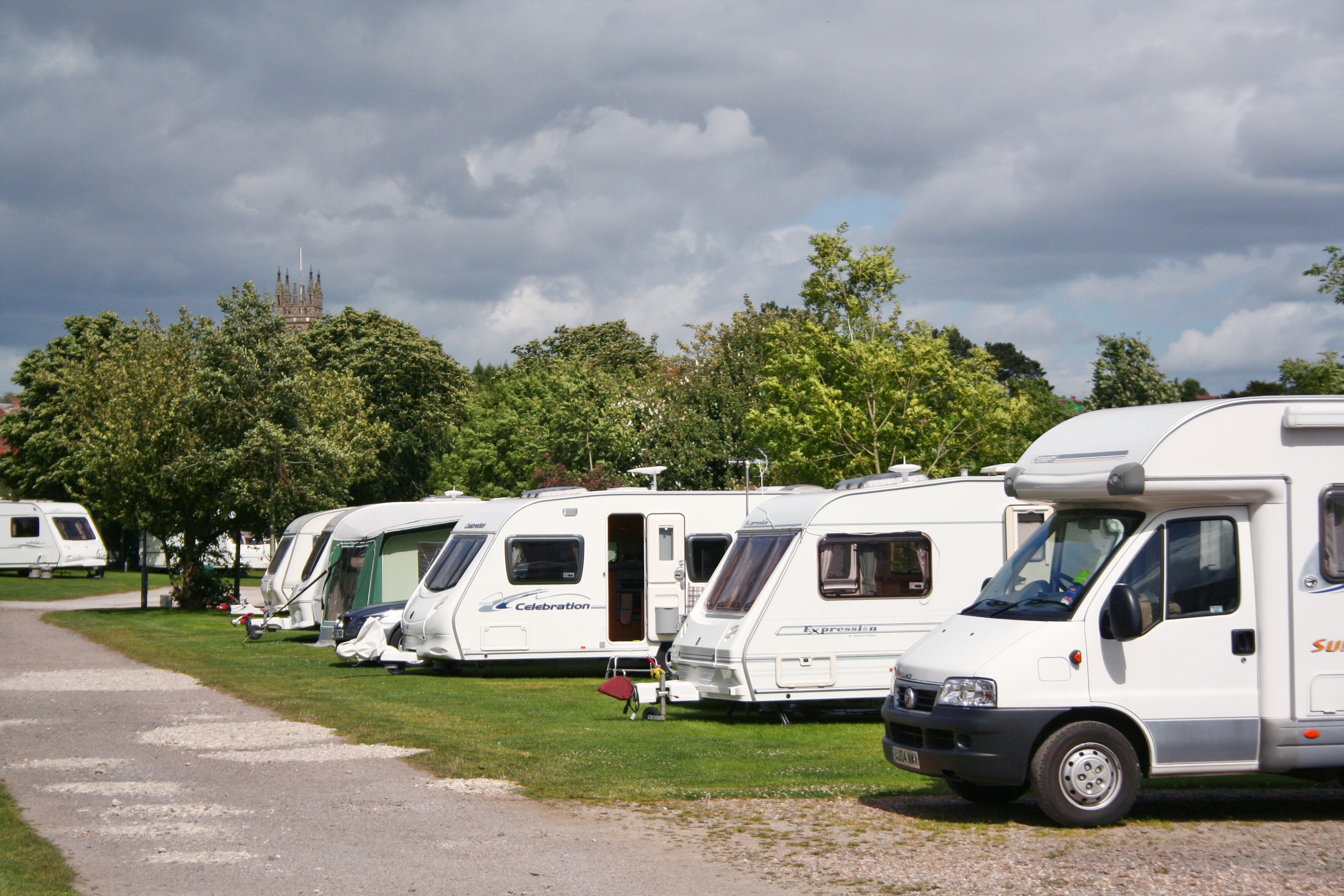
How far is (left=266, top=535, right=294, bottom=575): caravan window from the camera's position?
27891mm

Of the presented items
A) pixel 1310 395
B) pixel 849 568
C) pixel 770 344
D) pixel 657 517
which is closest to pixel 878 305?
pixel 770 344

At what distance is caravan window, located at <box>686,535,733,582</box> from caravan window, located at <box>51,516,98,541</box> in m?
37.7

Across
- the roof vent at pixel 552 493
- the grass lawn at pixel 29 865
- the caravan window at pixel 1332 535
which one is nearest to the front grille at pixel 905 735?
the caravan window at pixel 1332 535

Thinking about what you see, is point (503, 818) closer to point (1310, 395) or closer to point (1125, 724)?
point (1125, 724)

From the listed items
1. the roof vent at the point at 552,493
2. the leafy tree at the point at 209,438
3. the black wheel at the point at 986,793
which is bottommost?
the black wheel at the point at 986,793

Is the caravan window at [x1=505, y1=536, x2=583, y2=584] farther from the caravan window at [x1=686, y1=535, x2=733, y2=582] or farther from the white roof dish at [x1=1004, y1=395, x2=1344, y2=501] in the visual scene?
the white roof dish at [x1=1004, y1=395, x2=1344, y2=501]

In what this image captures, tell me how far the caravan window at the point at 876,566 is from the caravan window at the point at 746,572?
495 mm

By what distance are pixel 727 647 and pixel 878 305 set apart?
17137 millimetres

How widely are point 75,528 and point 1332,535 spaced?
1915 inches

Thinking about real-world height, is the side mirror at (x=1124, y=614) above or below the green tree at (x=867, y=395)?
below

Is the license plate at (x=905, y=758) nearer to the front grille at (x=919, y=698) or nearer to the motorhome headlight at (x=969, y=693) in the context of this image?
the front grille at (x=919, y=698)

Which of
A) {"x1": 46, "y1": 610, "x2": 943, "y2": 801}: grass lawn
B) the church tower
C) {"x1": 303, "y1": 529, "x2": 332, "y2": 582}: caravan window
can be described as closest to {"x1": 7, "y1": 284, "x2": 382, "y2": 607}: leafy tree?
{"x1": 303, "y1": 529, "x2": 332, "y2": 582}: caravan window

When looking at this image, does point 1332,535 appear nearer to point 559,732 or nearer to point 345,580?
point 559,732

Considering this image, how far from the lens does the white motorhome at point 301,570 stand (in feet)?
82.8
